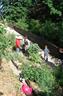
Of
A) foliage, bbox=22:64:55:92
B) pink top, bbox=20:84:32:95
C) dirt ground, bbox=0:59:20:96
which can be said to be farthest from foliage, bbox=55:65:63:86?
pink top, bbox=20:84:32:95

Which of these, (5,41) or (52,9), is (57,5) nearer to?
(52,9)

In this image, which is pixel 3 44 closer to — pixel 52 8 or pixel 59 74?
pixel 59 74

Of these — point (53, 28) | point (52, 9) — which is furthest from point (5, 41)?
point (52, 9)

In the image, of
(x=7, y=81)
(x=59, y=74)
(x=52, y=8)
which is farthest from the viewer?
(x=52, y=8)

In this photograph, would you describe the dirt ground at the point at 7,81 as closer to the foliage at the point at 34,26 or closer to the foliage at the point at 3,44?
the foliage at the point at 3,44

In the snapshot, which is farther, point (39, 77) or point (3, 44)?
point (39, 77)

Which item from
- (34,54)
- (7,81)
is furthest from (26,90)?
(34,54)

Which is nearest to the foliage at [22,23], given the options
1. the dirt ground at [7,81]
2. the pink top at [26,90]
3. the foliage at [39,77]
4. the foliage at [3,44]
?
the dirt ground at [7,81]

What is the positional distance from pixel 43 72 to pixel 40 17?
877 inches

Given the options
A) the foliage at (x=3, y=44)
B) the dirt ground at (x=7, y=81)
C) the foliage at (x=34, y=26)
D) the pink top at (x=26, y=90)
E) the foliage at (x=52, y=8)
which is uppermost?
the foliage at (x=52, y=8)

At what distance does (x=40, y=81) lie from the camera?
74.5ft

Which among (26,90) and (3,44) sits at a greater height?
(3,44)

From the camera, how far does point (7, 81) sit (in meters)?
21.8

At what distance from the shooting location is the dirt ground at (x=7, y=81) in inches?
801
